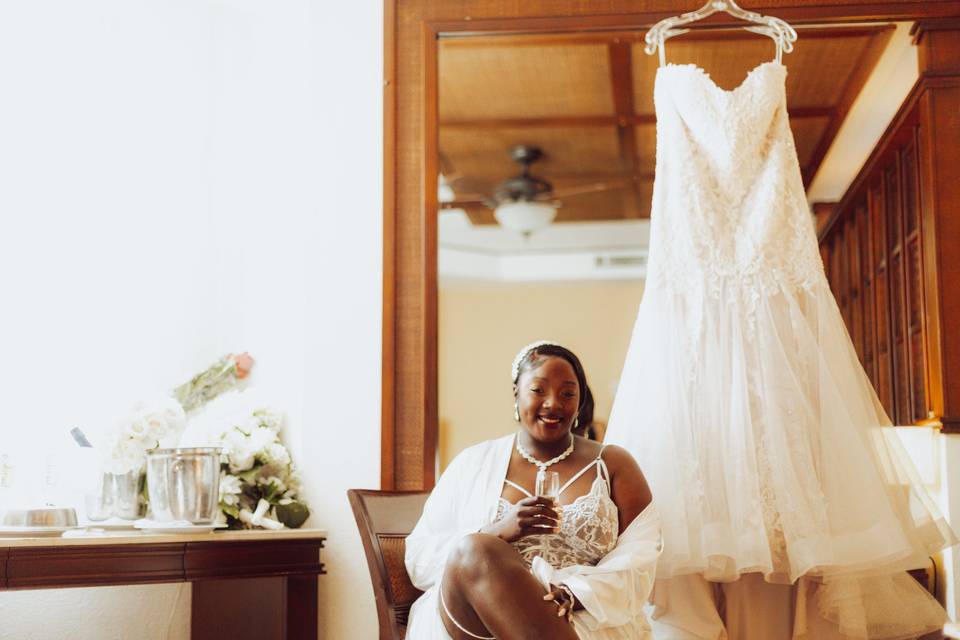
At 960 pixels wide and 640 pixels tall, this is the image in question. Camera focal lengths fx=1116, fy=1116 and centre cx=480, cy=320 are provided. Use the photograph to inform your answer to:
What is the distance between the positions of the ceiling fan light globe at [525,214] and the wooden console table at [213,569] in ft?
11.1

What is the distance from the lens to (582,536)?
282cm

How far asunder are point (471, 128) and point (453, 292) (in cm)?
213

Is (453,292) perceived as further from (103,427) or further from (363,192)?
(103,427)

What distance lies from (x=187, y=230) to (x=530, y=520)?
1.87 metres

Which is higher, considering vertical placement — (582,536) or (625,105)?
(625,105)

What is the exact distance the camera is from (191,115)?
3.91m

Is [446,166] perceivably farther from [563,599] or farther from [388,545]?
[563,599]

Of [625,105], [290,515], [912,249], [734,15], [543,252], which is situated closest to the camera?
[290,515]

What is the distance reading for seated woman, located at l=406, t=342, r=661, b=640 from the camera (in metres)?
2.50

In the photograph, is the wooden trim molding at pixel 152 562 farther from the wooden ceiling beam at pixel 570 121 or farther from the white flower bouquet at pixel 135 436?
the wooden ceiling beam at pixel 570 121

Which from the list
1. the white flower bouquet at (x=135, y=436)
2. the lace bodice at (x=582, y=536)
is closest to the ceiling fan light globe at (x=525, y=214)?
the white flower bouquet at (x=135, y=436)

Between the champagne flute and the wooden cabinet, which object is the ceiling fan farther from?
the champagne flute

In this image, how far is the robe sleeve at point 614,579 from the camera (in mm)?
2533

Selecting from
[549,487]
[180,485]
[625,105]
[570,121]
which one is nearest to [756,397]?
[549,487]
